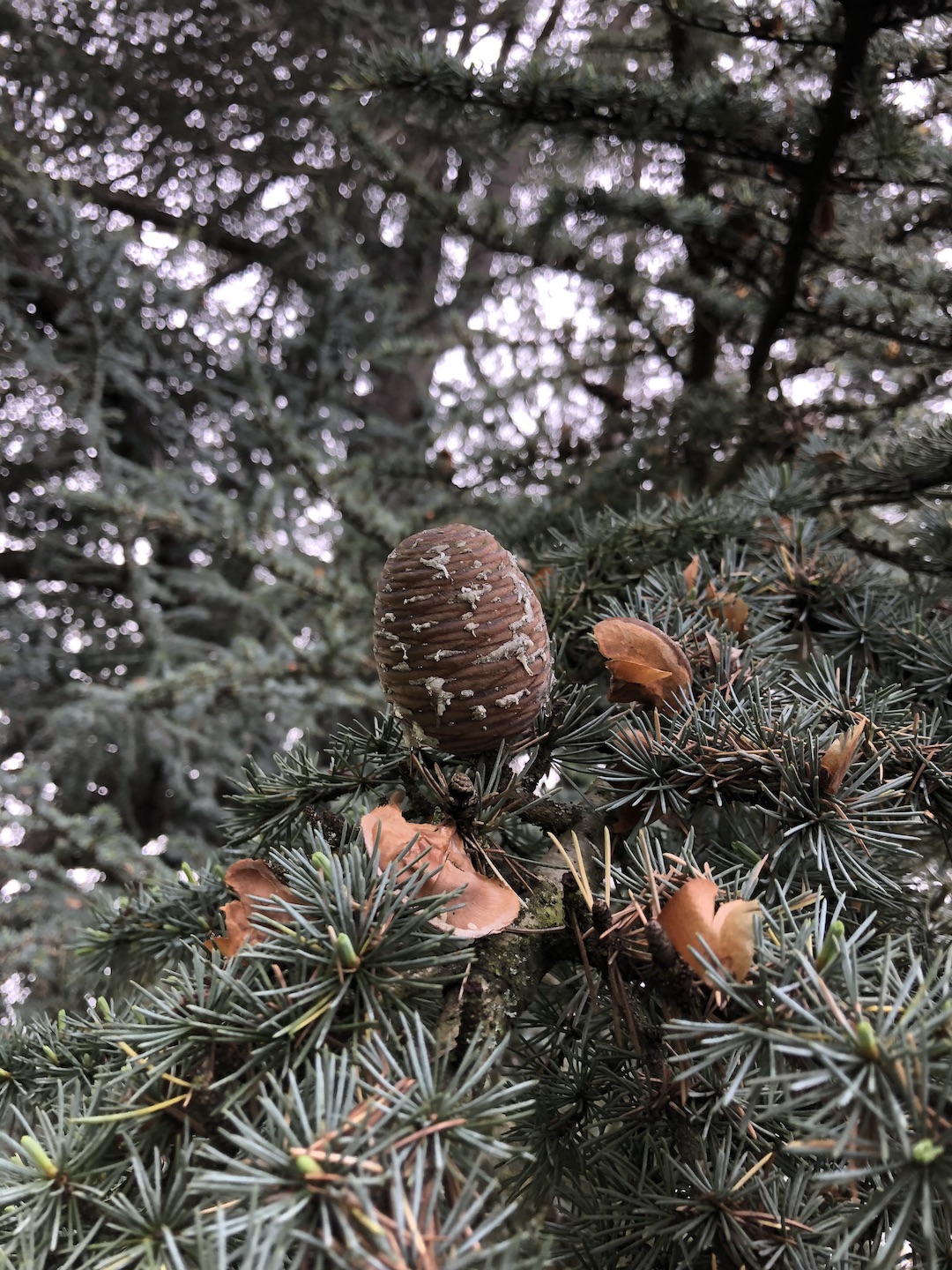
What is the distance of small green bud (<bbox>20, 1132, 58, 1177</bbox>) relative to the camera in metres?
0.25

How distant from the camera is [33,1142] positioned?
0.25m

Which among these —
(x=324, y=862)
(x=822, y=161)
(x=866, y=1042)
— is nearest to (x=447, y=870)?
(x=324, y=862)

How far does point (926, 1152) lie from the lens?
0.20m

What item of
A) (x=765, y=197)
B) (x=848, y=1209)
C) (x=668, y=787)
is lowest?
(x=848, y=1209)

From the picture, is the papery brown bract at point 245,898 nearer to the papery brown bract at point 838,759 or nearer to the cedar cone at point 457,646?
the cedar cone at point 457,646

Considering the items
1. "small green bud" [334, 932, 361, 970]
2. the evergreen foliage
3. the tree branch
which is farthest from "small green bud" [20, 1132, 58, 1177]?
the tree branch

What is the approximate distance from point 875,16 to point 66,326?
1.71m

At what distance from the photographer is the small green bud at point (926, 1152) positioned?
196 mm

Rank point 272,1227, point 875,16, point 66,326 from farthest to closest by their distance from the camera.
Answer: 1. point 66,326
2. point 875,16
3. point 272,1227

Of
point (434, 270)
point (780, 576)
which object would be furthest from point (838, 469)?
point (434, 270)

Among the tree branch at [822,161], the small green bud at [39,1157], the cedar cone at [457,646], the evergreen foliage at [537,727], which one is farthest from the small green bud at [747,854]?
the tree branch at [822,161]

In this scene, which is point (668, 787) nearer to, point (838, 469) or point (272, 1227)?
point (272, 1227)

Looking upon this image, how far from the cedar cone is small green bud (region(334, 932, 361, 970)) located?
146 millimetres

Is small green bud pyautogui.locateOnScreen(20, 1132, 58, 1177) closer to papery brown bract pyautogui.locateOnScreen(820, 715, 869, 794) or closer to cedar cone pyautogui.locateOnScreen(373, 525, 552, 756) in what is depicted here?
cedar cone pyautogui.locateOnScreen(373, 525, 552, 756)
